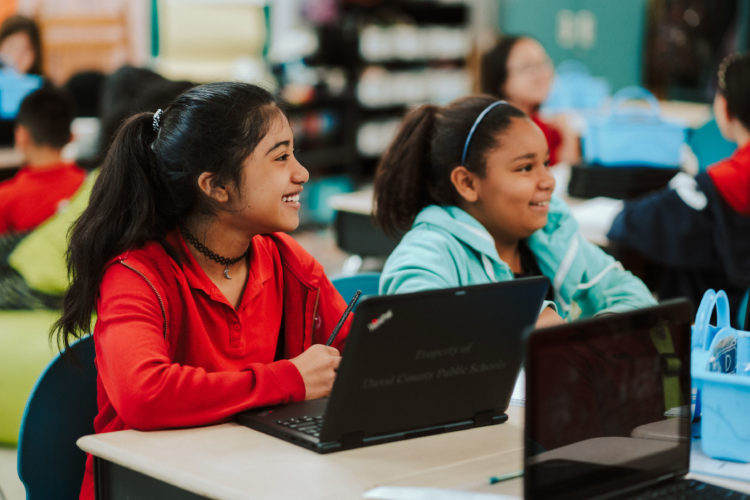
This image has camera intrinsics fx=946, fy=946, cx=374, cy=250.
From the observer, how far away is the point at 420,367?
4.14 ft

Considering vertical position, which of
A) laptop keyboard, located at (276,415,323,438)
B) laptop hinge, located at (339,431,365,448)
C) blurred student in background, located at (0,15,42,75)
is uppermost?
blurred student in background, located at (0,15,42,75)

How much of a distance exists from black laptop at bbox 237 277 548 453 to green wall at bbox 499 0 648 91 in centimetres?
623

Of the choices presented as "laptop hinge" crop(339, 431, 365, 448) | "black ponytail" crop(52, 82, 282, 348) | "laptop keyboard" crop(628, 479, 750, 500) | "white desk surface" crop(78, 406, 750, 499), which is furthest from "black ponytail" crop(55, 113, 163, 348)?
"laptop keyboard" crop(628, 479, 750, 500)

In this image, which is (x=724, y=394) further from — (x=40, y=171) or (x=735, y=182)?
(x=40, y=171)

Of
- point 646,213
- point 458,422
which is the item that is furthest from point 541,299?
point 646,213

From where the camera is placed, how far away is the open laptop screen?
1.02 metres

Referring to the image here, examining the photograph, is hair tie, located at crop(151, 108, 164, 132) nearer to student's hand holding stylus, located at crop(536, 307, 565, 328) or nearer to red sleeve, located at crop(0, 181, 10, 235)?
student's hand holding stylus, located at crop(536, 307, 565, 328)

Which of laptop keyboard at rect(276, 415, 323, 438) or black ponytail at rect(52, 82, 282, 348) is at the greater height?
black ponytail at rect(52, 82, 282, 348)

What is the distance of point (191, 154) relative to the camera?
61.6 inches

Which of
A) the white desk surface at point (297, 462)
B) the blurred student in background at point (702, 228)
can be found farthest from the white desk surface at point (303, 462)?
the blurred student in background at point (702, 228)

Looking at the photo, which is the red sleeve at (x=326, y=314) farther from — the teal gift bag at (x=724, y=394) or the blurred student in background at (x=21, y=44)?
the blurred student in background at (x=21, y=44)

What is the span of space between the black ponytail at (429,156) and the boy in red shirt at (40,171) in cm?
162

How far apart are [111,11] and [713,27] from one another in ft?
13.5

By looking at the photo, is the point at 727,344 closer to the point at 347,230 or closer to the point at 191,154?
the point at 191,154
